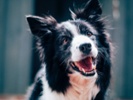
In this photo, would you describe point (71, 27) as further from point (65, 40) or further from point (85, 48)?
point (85, 48)

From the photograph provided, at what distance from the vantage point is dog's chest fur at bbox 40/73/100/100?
547 centimetres

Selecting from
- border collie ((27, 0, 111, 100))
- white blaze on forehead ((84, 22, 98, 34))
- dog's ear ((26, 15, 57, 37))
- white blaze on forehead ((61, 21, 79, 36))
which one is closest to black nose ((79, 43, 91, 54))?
border collie ((27, 0, 111, 100))

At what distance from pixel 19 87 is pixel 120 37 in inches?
85.9

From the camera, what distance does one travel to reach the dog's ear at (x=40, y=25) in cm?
561

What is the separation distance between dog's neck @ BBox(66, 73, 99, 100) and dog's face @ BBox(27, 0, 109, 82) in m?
0.14

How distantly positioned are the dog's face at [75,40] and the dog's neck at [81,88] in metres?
0.14

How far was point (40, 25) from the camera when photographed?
5.67m

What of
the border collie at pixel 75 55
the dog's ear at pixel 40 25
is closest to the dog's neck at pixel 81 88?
the border collie at pixel 75 55

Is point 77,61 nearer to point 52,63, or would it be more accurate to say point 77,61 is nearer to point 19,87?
point 52,63

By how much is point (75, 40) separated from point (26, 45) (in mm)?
4571

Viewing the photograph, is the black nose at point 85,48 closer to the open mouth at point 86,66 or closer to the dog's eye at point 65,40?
the open mouth at point 86,66

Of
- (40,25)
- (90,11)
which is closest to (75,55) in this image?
(40,25)

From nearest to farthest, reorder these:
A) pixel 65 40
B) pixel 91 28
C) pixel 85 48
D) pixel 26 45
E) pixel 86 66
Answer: pixel 85 48 → pixel 86 66 → pixel 65 40 → pixel 91 28 → pixel 26 45

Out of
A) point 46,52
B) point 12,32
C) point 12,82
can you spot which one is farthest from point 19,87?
point 46,52
